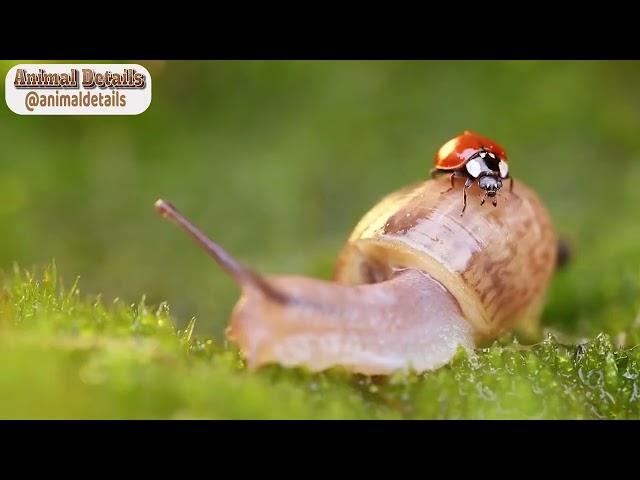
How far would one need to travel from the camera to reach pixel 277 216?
3.70 metres

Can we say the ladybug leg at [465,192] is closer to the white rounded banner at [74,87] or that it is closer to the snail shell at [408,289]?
the snail shell at [408,289]

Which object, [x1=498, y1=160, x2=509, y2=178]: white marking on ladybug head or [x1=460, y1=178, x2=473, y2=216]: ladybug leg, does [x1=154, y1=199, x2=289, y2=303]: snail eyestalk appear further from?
[x1=498, y1=160, x2=509, y2=178]: white marking on ladybug head

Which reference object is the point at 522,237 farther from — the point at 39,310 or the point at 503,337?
the point at 39,310

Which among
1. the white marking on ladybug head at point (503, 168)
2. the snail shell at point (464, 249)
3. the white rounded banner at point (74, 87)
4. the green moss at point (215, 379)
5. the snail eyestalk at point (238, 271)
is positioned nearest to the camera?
the green moss at point (215, 379)

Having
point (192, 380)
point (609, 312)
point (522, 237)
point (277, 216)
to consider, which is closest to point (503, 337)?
point (522, 237)

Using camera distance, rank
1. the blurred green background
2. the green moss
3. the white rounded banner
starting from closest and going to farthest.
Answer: the green moss → the white rounded banner → the blurred green background

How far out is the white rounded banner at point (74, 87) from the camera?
225 cm

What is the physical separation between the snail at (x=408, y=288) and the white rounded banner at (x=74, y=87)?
735 mm

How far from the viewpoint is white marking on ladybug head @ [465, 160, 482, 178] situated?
2039mm

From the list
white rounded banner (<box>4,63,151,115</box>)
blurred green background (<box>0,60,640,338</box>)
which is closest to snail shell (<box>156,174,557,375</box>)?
white rounded banner (<box>4,63,151,115</box>)

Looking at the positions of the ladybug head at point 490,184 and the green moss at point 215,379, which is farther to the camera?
the ladybug head at point 490,184

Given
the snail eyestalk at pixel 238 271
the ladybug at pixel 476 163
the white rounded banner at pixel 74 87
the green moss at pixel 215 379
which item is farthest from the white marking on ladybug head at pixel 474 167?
the white rounded banner at pixel 74 87

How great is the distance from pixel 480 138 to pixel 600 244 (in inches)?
54.4

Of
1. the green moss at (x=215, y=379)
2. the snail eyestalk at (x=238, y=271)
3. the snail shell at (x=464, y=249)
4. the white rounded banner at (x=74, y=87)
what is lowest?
the green moss at (x=215, y=379)
